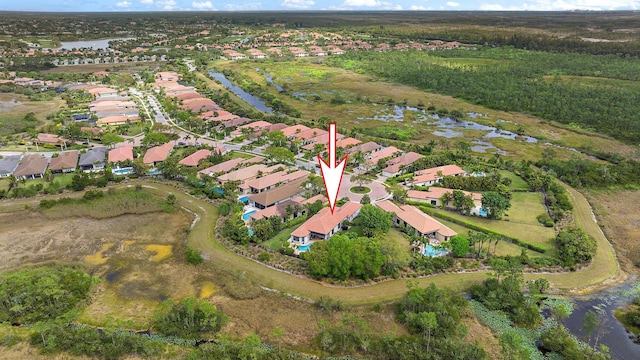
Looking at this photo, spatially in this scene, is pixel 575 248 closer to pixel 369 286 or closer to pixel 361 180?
pixel 369 286

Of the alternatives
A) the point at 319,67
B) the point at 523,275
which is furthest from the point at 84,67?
the point at 523,275

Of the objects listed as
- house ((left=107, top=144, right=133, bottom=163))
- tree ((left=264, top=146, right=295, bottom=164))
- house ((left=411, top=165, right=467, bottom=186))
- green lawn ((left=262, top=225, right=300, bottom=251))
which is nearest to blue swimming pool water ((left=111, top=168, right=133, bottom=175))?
house ((left=107, top=144, right=133, bottom=163))

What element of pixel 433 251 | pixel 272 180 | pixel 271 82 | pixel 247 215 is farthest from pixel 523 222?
pixel 271 82

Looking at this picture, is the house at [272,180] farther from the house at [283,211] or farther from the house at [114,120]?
the house at [114,120]

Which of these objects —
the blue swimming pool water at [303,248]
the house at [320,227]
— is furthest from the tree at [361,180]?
the blue swimming pool water at [303,248]

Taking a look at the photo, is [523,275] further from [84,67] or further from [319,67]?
[84,67]

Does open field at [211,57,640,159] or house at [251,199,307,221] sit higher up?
open field at [211,57,640,159]

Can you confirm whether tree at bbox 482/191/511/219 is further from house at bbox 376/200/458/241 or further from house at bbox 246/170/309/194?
house at bbox 246/170/309/194
